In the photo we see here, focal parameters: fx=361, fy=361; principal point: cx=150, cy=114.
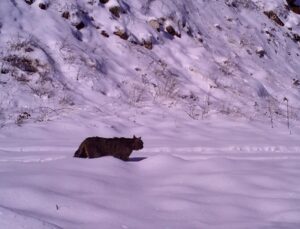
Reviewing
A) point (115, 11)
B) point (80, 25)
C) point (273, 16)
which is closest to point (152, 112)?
point (80, 25)

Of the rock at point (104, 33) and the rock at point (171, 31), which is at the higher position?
the rock at point (171, 31)

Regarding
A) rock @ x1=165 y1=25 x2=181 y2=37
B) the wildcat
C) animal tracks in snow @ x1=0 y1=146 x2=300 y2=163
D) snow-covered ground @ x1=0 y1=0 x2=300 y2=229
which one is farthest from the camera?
rock @ x1=165 y1=25 x2=181 y2=37

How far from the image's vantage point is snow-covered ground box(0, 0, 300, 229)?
2596 millimetres

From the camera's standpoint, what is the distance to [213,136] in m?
6.47

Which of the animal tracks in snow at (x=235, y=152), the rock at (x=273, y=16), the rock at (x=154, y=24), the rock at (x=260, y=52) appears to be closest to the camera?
the animal tracks in snow at (x=235, y=152)

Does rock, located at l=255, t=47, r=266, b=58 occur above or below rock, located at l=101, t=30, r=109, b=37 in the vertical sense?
above

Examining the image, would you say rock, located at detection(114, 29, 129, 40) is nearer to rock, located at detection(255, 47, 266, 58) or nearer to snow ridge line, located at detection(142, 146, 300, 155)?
rock, located at detection(255, 47, 266, 58)

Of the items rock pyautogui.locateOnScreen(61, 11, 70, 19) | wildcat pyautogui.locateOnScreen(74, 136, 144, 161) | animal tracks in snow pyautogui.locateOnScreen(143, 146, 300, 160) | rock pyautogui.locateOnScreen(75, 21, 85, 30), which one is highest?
animal tracks in snow pyautogui.locateOnScreen(143, 146, 300, 160)

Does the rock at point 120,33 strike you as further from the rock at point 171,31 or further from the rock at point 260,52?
the rock at point 260,52

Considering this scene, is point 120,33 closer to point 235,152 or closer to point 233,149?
point 233,149

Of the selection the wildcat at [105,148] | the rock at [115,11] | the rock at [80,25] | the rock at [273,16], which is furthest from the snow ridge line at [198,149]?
the rock at [273,16]

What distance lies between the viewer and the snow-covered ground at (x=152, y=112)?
8.52 ft

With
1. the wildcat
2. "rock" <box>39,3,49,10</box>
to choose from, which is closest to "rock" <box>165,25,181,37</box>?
"rock" <box>39,3,49,10</box>

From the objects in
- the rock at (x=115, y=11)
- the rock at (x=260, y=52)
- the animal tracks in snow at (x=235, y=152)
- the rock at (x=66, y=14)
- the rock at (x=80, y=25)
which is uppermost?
the animal tracks in snow at (x=235, y=152)
